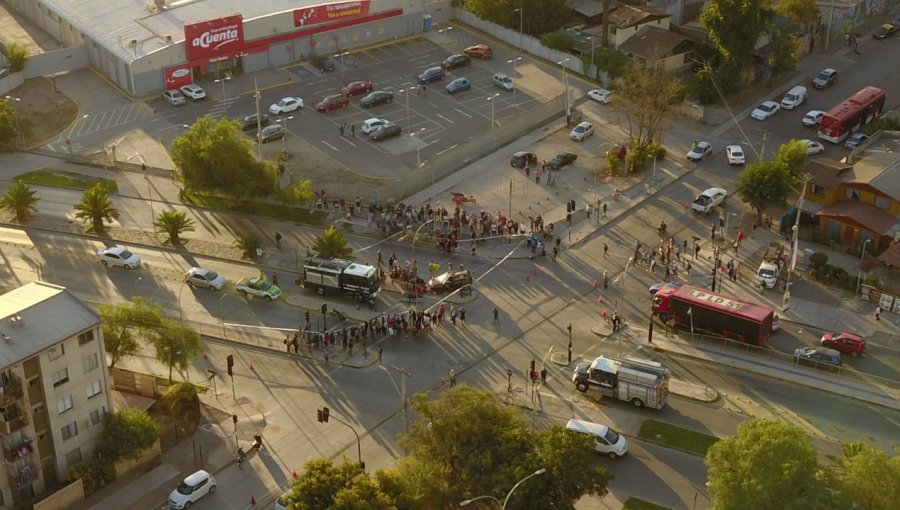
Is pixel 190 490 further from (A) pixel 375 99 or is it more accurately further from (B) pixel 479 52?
(B) pixel 479 52

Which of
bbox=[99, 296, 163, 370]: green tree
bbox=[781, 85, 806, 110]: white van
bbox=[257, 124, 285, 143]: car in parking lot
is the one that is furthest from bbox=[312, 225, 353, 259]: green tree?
bbox=[781, 85, 806, 110]: white van

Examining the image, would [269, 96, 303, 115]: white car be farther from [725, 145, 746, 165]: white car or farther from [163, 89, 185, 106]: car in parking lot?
[725, 145, 746, 165]: white car

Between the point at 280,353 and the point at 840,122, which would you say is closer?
the point at 280,353

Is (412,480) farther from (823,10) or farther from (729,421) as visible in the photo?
(823,10)

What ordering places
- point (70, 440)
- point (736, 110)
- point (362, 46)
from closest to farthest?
point (70, 440)
point (736, 110)
point (362, 46)

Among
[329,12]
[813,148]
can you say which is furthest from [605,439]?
Answer: [329,12]

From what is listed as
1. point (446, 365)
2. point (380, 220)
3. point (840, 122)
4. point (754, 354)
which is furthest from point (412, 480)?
point (840, 122)

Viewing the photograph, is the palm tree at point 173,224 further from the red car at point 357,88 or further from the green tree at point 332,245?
the red car at point 357,88

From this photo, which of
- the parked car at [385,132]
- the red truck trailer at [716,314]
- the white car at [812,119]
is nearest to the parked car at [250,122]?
the parked car at [385,132]
